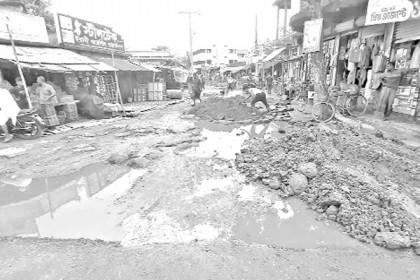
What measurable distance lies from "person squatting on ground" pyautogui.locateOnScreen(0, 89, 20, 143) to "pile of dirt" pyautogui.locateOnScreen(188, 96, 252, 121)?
21.4 ft

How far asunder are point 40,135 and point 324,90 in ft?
31.1

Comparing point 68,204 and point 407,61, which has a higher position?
point 407,61

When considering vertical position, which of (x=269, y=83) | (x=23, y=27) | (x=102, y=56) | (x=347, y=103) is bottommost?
(x=347, y=103)

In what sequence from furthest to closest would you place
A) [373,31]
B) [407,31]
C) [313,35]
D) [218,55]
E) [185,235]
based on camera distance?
[218,55], [313,35], [373,31], [407,31], [185,235]

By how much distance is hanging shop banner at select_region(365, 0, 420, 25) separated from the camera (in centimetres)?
726

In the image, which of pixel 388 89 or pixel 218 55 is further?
pixel 218 55

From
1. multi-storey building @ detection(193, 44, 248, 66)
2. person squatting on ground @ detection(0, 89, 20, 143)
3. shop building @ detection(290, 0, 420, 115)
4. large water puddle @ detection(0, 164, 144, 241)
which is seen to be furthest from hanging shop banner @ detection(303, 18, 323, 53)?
multi-storey building @ detection(193, 44, 248, 66)

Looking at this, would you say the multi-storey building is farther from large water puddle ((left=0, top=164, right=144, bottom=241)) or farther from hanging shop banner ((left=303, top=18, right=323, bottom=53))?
large water puddle ((left=0, top=164, right=144, bottom=241))

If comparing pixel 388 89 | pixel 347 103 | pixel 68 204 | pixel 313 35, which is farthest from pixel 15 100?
pixel 388 89

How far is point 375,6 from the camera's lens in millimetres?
8297

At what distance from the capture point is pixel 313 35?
10.3m

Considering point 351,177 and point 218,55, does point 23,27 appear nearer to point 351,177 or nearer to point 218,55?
point 351,177

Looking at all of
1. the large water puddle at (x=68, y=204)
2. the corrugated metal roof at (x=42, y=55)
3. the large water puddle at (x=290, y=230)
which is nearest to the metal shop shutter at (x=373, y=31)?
the large water puddle at (x=290, y=230)

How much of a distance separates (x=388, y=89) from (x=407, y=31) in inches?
73.1
